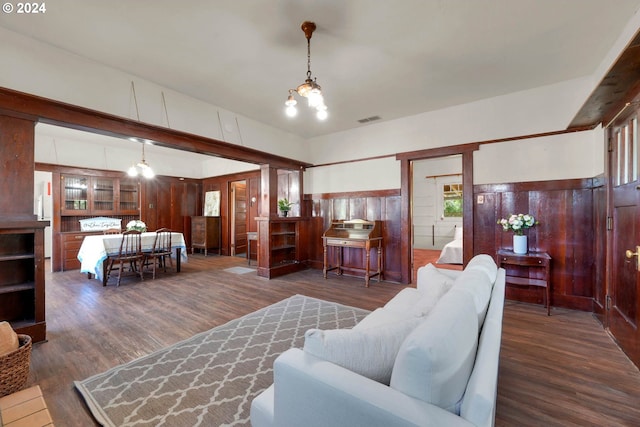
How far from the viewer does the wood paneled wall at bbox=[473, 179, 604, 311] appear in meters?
3.35

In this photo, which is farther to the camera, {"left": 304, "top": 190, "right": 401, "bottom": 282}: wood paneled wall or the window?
the window

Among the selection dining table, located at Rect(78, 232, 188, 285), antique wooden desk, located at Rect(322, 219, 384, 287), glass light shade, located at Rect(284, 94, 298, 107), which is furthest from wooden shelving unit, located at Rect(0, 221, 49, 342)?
antique wooden desk, located at Rect(322, 219, 384, 287)

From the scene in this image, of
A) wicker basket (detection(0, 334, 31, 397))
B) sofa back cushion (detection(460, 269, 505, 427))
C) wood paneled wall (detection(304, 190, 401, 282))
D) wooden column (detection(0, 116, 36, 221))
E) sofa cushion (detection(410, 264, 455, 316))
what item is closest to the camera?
sofa back cushion (detection(460, 269, 505, 427))

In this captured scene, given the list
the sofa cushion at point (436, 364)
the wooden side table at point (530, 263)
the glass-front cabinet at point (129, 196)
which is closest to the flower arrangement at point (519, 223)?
the wooden side table at point (530, 263)

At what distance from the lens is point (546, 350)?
2.43 metres

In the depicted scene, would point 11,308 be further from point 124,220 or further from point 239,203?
point 239,203

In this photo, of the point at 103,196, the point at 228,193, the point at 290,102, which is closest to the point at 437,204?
the point at 228,193

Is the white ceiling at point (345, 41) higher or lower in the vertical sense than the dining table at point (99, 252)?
higher

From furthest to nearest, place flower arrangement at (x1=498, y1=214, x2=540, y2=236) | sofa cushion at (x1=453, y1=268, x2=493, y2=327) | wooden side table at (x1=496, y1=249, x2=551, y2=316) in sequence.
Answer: flower arrangement at (x1=498, y1=214, x2=540, y2=236) → wooden side table at (x1=496, y1=249, x2=551, y2=316) → sofa cushion at (x1=453, y1=268, x2=493, y2=327)

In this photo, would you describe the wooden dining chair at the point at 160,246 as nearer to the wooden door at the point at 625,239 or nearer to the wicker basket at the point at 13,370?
the wicker basket at the point at 13,370

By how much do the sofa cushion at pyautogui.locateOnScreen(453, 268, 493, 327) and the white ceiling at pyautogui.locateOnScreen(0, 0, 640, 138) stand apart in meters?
2.14

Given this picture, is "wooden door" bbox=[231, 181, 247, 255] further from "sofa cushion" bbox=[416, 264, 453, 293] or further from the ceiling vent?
"sofa cushion" bbox=[416, 264, 453, 293]

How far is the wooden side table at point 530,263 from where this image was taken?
3.27 meters

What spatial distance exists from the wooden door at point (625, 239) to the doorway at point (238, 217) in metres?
7.02
